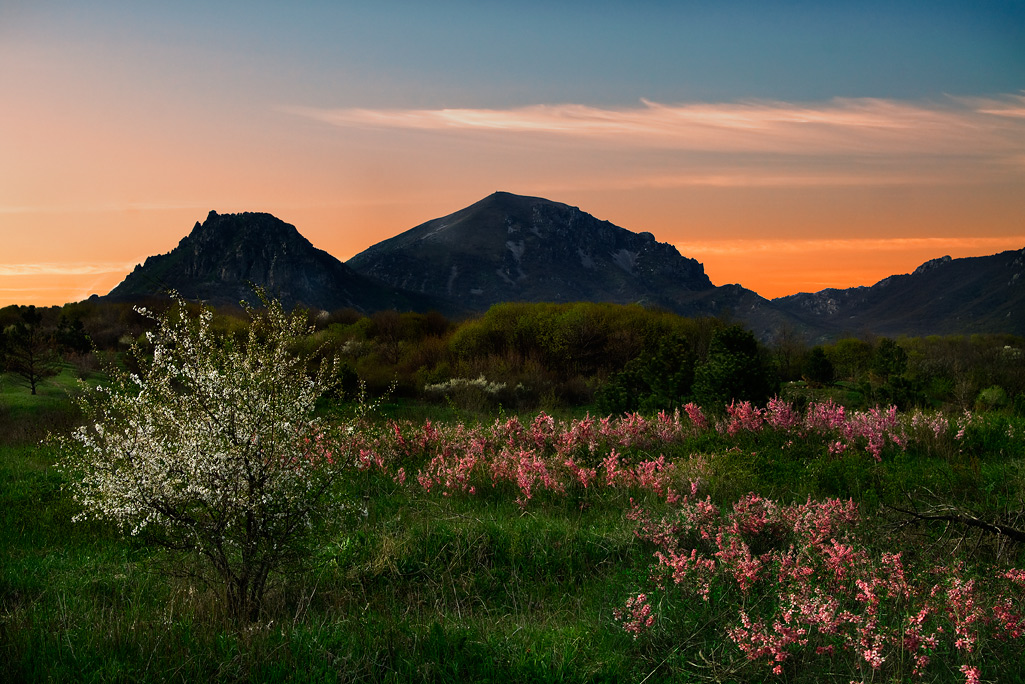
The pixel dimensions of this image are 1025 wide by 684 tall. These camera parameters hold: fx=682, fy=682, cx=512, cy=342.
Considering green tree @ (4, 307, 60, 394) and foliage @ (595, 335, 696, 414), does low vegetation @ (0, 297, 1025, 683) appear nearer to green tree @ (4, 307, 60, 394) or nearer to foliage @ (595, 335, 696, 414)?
foliage @ (595, 335, 696, 414)

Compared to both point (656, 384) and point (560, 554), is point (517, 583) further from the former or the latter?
point (656, 384)

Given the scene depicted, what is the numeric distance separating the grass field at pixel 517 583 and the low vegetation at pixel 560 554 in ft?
0.08

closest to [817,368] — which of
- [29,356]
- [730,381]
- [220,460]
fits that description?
[730,381]

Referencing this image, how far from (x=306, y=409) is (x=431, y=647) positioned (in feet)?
6.97

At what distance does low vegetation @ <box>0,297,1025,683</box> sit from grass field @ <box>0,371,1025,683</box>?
0.08 ft

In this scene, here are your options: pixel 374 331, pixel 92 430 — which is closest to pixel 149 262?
pixel 374 331

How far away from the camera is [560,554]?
585 centimetres

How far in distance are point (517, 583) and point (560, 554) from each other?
563 mm

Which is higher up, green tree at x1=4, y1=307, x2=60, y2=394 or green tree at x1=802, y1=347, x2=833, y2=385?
green tree at x1=4, y1=307, x2=60, y2=394

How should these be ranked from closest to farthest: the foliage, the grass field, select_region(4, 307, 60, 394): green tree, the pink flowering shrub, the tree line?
the pink flowering shrub, the grass field, the foliage, the tree line, select_region(4, 307, 60, 394): green tree

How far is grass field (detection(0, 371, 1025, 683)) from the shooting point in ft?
12.1

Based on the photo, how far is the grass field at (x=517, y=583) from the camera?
3.68 m

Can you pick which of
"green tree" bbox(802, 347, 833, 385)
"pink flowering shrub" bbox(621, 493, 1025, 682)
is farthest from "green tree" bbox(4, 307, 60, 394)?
"green tree" bbox(802, 347, 833, 385)

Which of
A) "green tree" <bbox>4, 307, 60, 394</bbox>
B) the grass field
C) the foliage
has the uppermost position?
"green tree" <bbox>4, 307, 60, 394</bbox>
